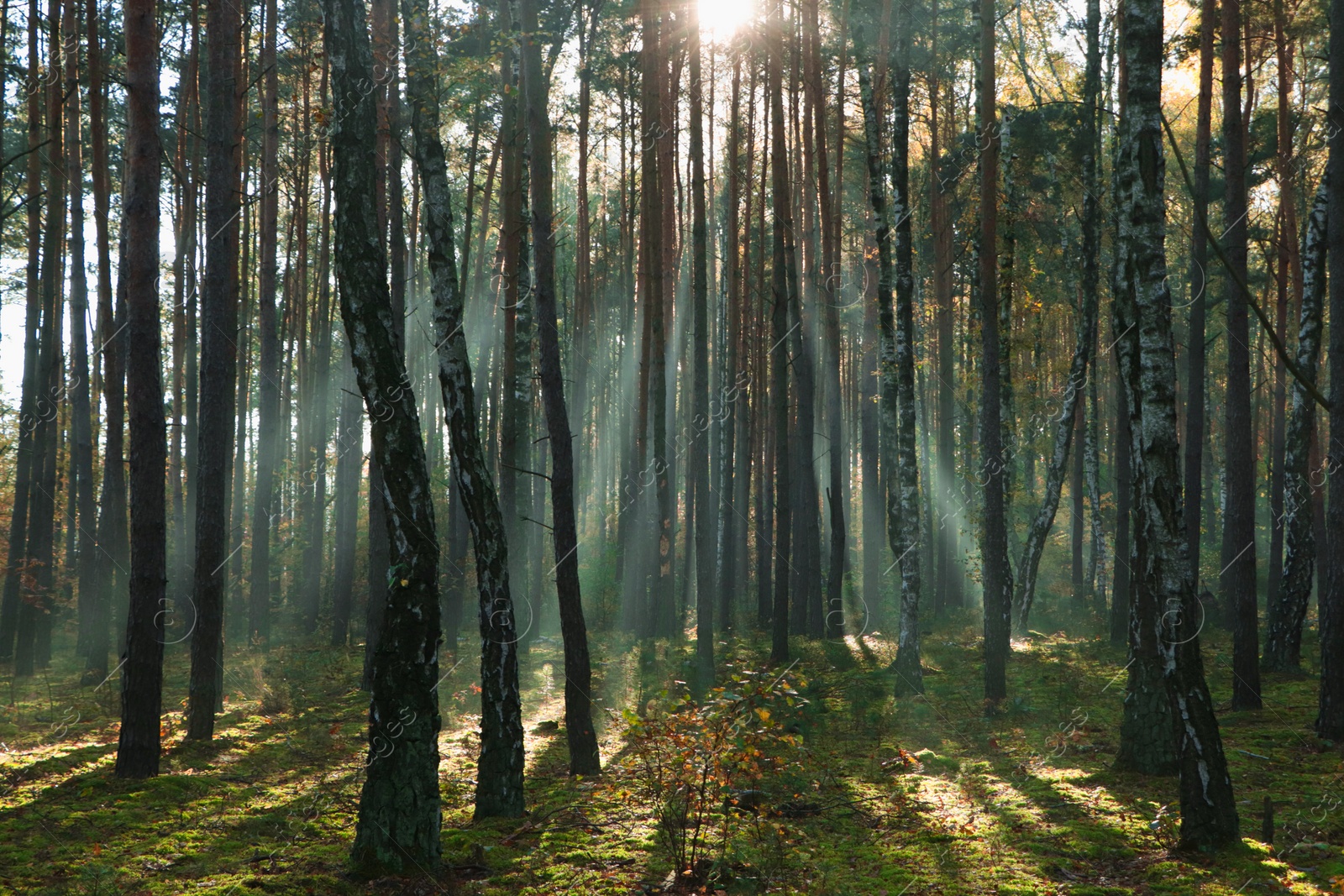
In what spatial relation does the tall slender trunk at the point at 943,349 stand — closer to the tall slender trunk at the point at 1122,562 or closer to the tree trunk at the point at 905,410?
the tree trunk at the point at 905,410

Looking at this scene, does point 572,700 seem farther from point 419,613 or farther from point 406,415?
point 406,415

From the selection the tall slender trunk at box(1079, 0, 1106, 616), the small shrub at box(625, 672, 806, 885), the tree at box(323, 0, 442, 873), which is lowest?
the small shrub at box(625, 672, 806, 885)

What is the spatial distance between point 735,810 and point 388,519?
331 cm

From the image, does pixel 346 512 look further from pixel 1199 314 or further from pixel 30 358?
pixel 1199 314

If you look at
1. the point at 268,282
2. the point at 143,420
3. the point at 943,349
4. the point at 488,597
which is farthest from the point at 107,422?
the point at 943,349

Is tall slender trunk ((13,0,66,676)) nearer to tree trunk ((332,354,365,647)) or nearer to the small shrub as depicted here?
tree trunk ((332,354,365,647))

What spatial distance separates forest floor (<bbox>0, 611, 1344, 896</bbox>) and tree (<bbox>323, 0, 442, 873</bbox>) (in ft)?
1.20

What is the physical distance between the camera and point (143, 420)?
294 inches

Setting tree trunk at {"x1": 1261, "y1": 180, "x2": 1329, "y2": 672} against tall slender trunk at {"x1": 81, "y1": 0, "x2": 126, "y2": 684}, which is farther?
tall slender trunk at {"x1": 81, "y1": 0, "x2": 126, "y2": 684}

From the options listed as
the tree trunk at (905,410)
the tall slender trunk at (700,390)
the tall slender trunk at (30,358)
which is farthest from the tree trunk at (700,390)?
the tall slender trunk at (30,358)

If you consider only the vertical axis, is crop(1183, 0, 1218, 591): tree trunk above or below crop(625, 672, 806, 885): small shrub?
above

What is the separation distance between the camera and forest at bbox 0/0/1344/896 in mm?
5480

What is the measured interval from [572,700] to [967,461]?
16.8 m

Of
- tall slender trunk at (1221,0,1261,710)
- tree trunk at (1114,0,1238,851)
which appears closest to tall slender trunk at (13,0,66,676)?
tree trunk at (1114,0,1238,851)
